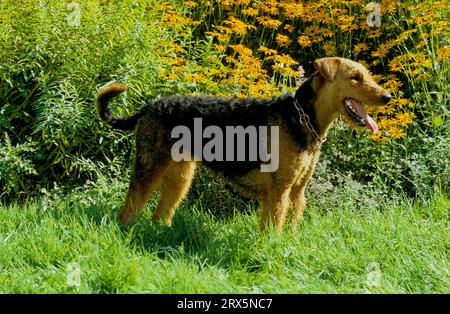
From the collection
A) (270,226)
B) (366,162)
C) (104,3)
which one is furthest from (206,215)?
(104,3)

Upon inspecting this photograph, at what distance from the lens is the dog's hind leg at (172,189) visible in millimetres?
4555

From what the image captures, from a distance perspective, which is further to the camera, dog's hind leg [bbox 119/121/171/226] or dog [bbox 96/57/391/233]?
dog's hind leg [bbox 119/121/171/226]

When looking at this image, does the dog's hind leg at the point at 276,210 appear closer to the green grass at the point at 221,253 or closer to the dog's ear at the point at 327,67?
the green grass at the point at 221,253

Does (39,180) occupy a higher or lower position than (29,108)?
lower

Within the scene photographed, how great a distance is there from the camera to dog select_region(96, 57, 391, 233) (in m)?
4.11

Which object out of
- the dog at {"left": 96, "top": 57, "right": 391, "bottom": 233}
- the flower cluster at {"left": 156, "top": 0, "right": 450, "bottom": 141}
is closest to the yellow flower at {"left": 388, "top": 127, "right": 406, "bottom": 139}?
the flower cluster at {"left": 156, "top": 0, "right": 450, "bottom": 141}

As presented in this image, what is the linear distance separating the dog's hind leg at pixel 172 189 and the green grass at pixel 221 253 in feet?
0.32

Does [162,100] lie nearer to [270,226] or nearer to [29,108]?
[270,226]

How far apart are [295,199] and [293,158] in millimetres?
415

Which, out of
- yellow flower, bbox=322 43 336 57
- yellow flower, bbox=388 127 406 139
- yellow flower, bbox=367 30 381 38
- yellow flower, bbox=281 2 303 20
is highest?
yellow flower, bbox=281 2 303 20

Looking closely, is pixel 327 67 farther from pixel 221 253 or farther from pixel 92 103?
pixel 92 103

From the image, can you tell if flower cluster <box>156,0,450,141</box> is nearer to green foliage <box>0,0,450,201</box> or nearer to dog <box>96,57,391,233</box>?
green foliage <box>0,0,450,201</box>

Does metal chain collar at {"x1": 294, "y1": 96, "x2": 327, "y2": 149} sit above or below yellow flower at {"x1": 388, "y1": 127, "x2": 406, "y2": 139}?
above

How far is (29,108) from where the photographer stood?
5320 mm
